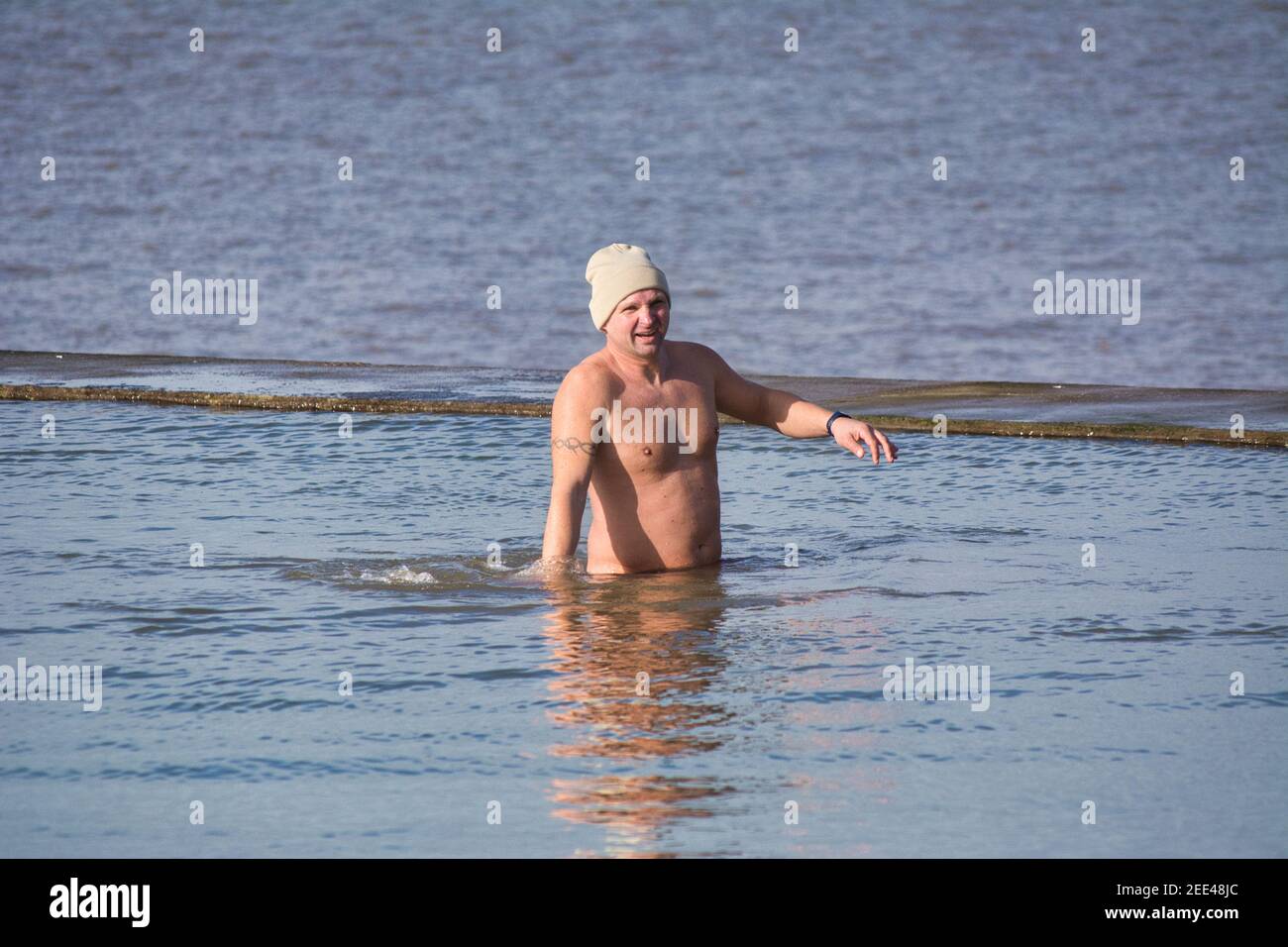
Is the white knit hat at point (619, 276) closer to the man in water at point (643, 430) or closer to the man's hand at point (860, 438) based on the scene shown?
the man in water at point (643, 430)

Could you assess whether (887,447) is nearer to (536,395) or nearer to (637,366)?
(637,366)

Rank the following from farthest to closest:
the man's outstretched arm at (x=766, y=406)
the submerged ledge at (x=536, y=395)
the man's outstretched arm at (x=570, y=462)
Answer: the submerged ledge at (x=536, y=395) → the man's outstretched arm at (x=766, y=406) → the man's outstretched arm at (x=570, y=462)

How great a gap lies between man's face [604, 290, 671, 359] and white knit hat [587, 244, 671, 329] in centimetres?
2

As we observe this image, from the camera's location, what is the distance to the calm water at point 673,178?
13.6 m

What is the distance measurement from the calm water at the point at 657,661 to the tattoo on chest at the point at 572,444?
42cm

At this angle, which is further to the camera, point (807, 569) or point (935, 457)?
point (935, 457)

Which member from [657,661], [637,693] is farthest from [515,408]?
[637,693]

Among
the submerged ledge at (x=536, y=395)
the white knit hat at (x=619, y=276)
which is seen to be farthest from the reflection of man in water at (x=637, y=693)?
the submerged ledge at (x=536, y=395)

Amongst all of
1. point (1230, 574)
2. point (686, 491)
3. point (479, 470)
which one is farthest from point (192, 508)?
point (1230, 574)

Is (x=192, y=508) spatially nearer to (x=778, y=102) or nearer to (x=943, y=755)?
(x=943, y=755)

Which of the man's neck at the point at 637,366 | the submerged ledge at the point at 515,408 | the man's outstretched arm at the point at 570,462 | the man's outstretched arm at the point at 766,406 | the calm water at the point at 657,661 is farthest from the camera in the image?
the submerged ledge at the point at 515,408

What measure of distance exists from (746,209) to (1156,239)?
13.1 feet

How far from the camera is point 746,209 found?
19078 mm

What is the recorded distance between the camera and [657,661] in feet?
15.8
